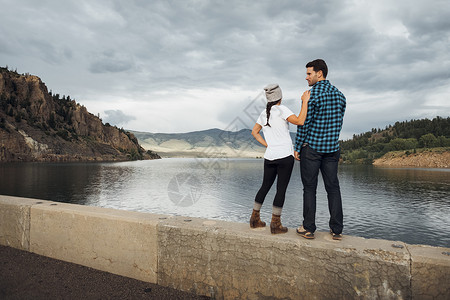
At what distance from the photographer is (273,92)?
4586 millimetres

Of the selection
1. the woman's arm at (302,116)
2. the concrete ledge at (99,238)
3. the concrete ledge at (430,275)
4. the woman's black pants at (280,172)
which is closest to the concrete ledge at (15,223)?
the concrete ledge at (99,238)

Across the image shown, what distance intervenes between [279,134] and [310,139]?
473 mm

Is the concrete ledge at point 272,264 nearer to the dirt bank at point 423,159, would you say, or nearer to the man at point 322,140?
the man at point 322,140

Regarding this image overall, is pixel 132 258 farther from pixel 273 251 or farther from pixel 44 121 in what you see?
pixel 44 121

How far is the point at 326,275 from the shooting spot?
3.58 metres

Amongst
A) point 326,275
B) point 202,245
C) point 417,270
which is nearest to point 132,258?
point 202,245

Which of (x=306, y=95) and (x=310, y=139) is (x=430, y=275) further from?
(x=306, y=95)

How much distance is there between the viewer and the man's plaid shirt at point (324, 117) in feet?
14.1

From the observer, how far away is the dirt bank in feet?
406

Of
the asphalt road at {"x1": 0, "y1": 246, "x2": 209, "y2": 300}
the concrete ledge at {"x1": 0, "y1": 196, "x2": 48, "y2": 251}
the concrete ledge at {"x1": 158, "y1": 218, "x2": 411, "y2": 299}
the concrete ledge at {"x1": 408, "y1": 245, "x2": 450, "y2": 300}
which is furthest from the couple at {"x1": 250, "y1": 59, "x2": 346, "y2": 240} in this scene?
the concrete ledge at {"x1": 0, "y1": 196, "x2": 48, "y2": 251}

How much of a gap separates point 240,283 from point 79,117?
192003 mm

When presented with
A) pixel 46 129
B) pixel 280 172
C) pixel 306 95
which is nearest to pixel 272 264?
pixel 280 172

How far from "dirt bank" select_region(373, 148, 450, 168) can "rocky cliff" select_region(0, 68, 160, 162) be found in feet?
492

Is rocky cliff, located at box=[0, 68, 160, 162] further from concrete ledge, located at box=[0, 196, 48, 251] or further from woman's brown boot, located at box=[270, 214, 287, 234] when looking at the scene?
woman's brown boot, located at box=[270, 214, 287, 234]
